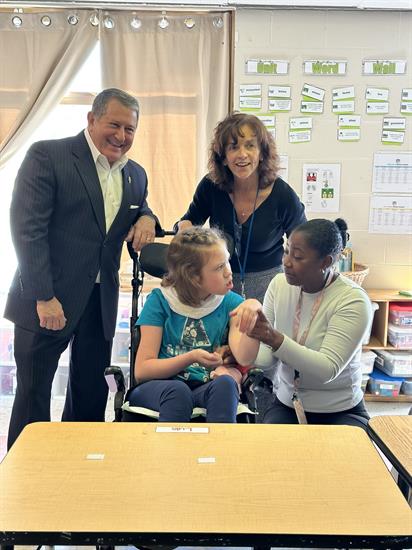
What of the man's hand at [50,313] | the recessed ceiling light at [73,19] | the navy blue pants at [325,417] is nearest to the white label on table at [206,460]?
the navy blue pants at [325,417]

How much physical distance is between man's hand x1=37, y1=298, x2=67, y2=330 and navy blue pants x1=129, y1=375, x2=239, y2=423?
0.53m

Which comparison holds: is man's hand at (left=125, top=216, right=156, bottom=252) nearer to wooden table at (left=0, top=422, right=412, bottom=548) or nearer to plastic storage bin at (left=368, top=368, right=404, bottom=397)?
wooden table at (left=0, top=422, right=412, bottom=548)

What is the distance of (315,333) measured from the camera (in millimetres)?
2021

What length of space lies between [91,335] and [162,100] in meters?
2.01

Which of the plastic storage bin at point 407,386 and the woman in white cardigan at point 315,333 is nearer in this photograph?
the woman in white cardigan at point 315,333

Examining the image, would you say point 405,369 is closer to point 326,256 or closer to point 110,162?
point 326,256

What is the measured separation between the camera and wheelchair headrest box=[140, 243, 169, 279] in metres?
2.21

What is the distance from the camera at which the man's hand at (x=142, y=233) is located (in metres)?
2.30

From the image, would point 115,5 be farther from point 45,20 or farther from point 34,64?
Result: point 34,64

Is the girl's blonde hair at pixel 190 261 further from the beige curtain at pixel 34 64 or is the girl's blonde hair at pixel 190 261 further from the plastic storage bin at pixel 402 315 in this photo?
the beige curtain at pixel 34 64

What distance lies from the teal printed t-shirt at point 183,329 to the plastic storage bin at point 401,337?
1980 mm

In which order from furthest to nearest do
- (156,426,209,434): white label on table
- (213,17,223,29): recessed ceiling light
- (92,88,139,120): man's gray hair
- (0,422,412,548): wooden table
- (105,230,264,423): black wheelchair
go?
(213,17,223,29): recessed ceiling light → (92,88,139,120): man's gray hair → (105,230,264,423): black wheelchair → (156,426,209,434): white label on table → (0,422,412,548): wooden table

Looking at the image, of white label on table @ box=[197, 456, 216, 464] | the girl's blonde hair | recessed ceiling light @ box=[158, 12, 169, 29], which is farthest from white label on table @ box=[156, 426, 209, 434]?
recessed ceiling light @ box=[158, 12, 169, 29]

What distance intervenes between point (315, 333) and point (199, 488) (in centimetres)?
93
